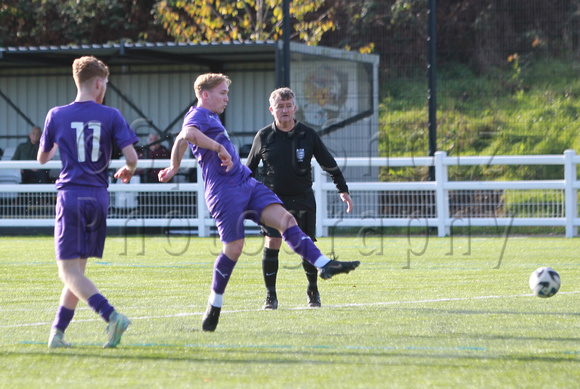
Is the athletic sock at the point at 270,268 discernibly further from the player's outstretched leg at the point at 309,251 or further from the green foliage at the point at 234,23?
the green foliage at the point at 234,23

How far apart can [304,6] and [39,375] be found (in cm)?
1782

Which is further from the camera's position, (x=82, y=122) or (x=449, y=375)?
(x=82, y=122)

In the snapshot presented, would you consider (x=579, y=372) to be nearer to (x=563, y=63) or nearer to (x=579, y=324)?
(x=579, y=324)

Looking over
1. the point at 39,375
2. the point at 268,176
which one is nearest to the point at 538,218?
the point at 268,176

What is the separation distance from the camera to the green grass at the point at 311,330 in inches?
172

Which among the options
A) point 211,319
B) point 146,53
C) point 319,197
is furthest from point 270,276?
point 146,53

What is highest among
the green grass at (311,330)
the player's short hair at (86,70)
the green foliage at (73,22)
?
the green foliage at (73,22)

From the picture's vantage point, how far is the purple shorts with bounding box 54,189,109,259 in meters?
5.11

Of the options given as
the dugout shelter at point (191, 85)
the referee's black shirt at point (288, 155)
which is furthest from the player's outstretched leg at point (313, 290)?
the dugout shelter at point (191, 85)

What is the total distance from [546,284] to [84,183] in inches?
140

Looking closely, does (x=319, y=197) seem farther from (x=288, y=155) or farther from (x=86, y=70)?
(x=86, y=70)

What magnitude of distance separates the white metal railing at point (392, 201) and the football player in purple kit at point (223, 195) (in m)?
9.49

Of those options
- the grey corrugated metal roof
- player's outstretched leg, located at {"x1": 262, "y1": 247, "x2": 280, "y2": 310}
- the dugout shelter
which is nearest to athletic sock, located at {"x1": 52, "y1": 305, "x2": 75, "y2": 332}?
player's outstretched leg, located at {"x1": 262, "y1": 247, "x2": 280, "y2": 310}

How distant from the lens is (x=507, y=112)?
64.3ft
